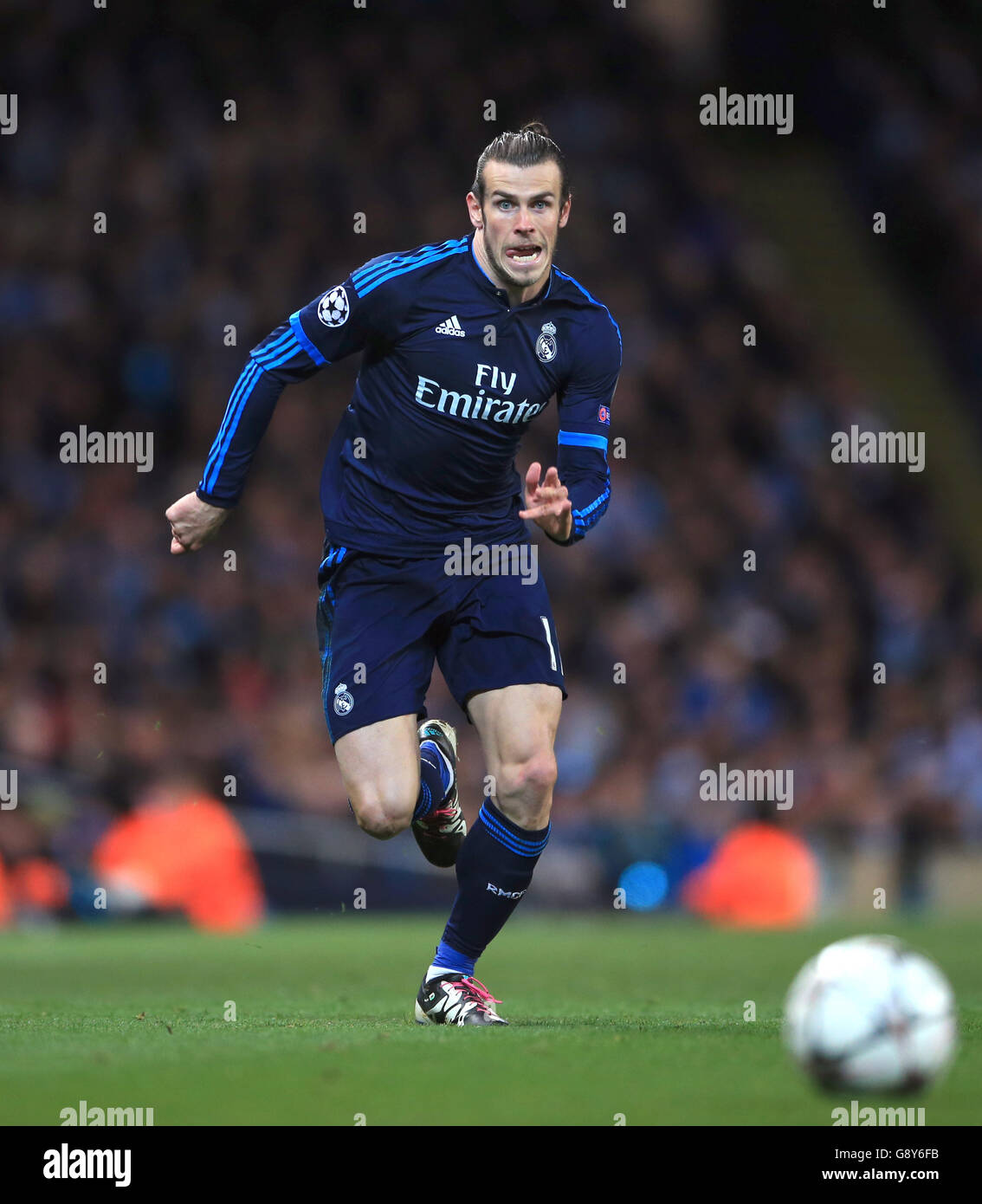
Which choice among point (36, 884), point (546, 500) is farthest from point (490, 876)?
point (36, 884)

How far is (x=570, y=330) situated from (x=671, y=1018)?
7.70 feet

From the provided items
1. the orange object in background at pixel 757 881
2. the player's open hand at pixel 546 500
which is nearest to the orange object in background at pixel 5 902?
the orange object in background at pixel 757 881

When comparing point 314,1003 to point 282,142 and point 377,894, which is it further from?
point 282,142

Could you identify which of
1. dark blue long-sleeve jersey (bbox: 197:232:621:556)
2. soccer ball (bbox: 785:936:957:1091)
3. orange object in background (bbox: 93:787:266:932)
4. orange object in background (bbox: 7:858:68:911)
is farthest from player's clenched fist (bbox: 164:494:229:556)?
orange object in background (bbox: 7:858:68:911)

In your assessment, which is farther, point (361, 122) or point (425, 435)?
point (361, 122)

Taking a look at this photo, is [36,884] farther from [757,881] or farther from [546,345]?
[546,345]

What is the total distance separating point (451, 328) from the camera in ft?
20.6

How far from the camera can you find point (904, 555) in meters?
17.3

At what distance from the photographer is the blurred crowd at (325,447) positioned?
1429cm

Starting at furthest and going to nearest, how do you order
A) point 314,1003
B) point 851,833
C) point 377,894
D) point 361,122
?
1. point 361,122
2. point 851,833
3. point 377,894
4. point 314,1003

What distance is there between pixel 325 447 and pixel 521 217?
10.6 metres
